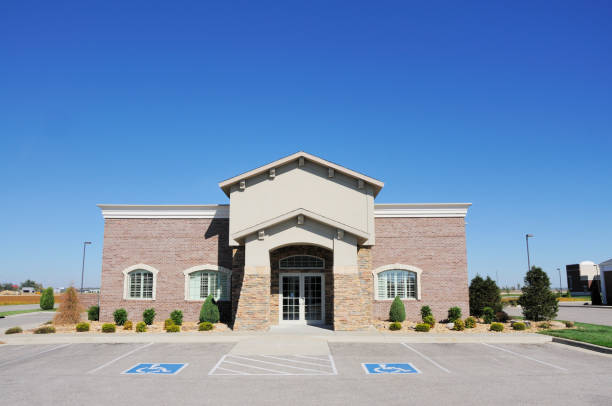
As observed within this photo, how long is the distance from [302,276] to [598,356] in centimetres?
1250

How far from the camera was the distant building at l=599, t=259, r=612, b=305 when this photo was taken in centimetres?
4769

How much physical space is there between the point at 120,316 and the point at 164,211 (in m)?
5.87

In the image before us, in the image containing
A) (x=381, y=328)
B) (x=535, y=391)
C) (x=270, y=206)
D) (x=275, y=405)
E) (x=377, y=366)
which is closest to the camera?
(x=275, y=405)

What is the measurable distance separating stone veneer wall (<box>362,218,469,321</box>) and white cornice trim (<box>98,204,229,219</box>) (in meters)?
8.89

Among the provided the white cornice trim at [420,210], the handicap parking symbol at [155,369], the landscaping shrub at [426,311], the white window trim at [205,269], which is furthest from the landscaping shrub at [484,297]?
the handicap parking symbol at [155,369]

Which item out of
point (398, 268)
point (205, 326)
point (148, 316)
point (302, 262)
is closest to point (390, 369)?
point (205, 326)

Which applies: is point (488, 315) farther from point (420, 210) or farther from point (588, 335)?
point (420, 210)

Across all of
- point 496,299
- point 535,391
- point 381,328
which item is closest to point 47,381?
point 535,391

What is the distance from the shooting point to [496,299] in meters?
24.9

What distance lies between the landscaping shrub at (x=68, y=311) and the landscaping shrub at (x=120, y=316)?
2.27m

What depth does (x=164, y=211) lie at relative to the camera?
24219 millimetres

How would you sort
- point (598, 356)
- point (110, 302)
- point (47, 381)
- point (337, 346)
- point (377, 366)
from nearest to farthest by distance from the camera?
1. point (47, 381)
2. point (377, 366)
3. point (598, 356)
4. point (337, 346)
5. point (110, 302)

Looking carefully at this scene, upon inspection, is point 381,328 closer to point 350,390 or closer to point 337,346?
point 337,346

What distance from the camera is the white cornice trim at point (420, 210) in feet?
79.2
